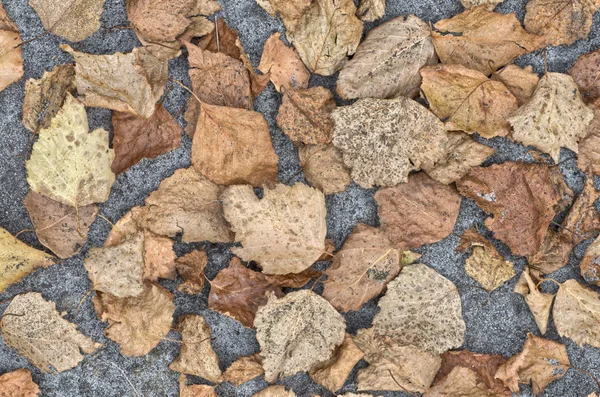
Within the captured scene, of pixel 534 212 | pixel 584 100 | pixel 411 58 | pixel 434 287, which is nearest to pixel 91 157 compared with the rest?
pixel 411 58

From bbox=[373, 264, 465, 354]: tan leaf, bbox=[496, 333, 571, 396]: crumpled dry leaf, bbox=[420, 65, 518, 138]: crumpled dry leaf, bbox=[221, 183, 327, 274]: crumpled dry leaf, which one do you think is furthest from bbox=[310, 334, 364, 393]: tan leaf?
bbox=[420, 65, 518, 138]: crumpled dry leaf

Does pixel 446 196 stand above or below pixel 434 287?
above

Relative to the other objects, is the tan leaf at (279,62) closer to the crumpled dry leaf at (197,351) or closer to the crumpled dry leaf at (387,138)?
the crumpled dry leaf at (387,138)

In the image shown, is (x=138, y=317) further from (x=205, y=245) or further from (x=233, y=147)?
(x=233, y=147)

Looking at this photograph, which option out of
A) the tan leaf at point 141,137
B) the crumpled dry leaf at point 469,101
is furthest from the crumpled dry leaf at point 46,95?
the crumpled dry leaf at point 469,101

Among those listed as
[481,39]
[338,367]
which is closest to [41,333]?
[338,367]

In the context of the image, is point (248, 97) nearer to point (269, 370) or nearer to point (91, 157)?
point (91, 157)
